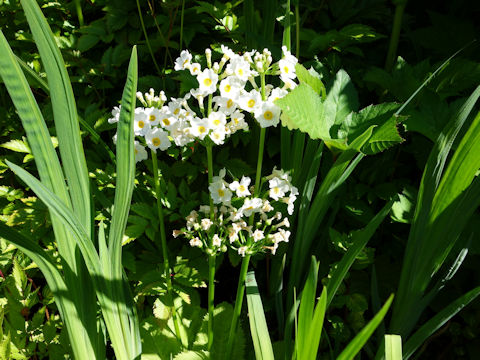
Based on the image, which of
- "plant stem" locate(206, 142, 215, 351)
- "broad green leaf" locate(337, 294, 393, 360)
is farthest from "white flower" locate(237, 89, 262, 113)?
"broad green leaf" locate(337, 294, 393, 360)

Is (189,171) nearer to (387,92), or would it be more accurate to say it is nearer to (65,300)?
(65,300)

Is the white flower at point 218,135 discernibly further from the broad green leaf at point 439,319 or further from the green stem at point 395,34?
the green stem at point 395,34

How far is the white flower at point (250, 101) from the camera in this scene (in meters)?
0.92

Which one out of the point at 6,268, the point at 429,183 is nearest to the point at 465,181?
the point at 429,183

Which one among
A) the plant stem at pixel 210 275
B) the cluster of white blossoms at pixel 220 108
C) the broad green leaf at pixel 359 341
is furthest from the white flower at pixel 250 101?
the broad green leaf at pixel 359 341

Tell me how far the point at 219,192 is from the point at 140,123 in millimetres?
233

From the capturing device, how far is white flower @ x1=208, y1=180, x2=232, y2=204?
39.4 inches

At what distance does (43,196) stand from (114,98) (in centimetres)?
88

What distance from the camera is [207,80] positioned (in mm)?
945

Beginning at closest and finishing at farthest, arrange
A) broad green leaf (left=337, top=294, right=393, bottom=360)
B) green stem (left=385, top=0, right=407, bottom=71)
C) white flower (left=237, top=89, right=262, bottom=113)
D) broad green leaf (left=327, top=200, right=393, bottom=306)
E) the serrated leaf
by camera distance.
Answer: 1. broad green leaf (left=337, top=294, right=393, bottom=360)
2. white flower (left=237, top=89, right=262, bottom=113)
3. broad green leaf (left=327, top=200, right=393, bottom=306)
4. the serrated leaf
5. green stem (left=385, top=0, right=407, bottom=71)

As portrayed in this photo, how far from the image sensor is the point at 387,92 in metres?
1.45

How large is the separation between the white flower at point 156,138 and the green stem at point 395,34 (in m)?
0.89

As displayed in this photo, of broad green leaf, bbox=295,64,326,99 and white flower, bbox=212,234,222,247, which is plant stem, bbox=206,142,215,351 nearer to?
white flower, bbox=212,234,222,247

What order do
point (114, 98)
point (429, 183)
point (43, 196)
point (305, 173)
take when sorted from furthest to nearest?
point (114, 98), point (305, 173), point (429, 183), point (43, 196)
